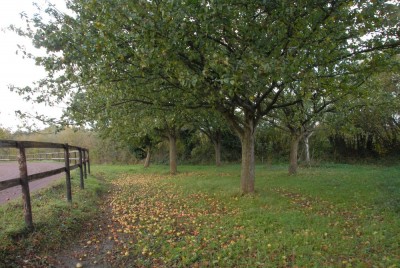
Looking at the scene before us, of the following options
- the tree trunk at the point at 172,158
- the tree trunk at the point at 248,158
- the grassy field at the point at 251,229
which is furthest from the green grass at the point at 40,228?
the tree trunk at the point at 172,158

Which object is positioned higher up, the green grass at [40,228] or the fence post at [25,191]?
the fence post at [25,191]

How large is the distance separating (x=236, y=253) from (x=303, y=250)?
112cm

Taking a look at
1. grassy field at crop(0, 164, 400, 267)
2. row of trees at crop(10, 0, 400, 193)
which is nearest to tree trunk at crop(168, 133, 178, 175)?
grassy field at crop(0, 164, 400, 267)

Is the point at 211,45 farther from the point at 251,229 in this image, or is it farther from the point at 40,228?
the point at 40,228

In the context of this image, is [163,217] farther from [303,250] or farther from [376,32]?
[376,32]

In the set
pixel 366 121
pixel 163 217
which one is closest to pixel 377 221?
pixel 163 217

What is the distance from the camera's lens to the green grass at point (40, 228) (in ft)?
15.1

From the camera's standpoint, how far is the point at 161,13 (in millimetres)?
6363

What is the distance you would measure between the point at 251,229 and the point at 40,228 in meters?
4.18

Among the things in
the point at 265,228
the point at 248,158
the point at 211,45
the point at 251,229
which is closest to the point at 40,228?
the point at 251,229

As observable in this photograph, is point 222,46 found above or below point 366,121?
above

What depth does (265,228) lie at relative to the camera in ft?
20.1

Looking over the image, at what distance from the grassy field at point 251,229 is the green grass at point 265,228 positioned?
2cm

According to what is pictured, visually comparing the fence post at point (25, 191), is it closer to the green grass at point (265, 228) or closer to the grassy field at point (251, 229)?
the grassy field at point (251, 229)
